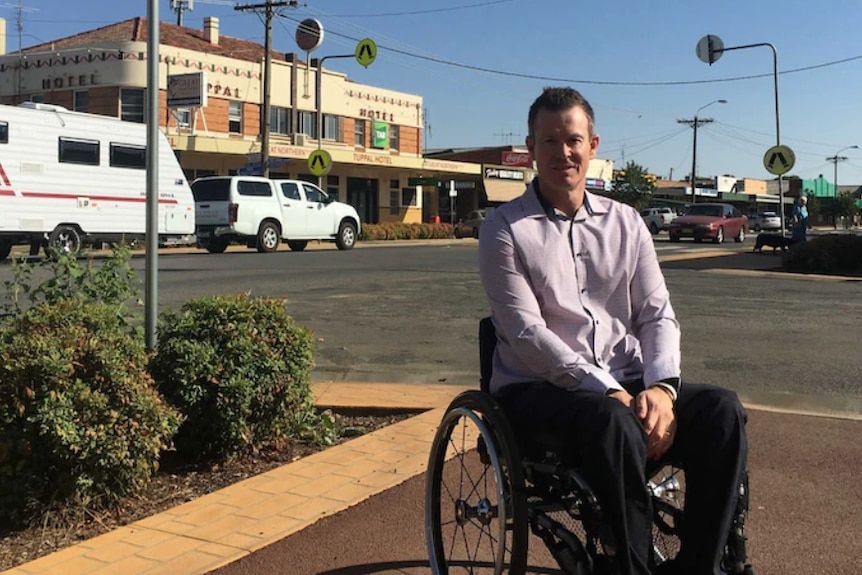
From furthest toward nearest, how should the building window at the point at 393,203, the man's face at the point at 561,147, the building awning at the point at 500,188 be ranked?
the building awning at the point at 500,188
the building window at the point at 393,203
the man's face at the point at 561,147

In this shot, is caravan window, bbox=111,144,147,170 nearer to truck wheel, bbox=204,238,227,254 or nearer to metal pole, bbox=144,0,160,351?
truck wheel, bbox=204,238,227,254

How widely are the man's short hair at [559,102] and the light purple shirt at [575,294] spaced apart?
10.8 inches

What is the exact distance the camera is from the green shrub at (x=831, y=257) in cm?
1836

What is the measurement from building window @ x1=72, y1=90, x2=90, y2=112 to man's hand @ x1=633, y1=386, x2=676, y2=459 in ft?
117

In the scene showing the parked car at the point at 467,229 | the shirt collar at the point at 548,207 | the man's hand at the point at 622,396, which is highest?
the parked car at the point at 467,229

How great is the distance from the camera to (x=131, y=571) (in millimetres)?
3164

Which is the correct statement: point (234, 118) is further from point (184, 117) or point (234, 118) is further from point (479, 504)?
point (479, 504)

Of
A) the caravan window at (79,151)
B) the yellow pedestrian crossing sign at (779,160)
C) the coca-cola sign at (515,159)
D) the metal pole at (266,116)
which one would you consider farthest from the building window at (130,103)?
the coca-cola sign at (515,159)

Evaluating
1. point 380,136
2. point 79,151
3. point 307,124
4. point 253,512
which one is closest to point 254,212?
point 79,151

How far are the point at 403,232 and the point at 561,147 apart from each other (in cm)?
3464

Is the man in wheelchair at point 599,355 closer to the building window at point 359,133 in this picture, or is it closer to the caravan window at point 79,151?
the caravan window at point 79,151

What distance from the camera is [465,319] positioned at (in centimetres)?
1026

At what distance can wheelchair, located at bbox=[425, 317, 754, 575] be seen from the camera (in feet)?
8.20

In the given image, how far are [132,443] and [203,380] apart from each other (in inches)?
23.9
